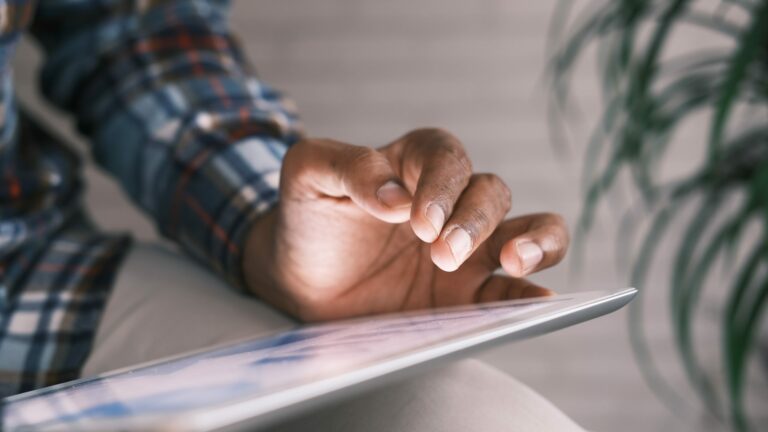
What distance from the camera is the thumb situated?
483 mm

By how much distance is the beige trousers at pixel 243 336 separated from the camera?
431 mm

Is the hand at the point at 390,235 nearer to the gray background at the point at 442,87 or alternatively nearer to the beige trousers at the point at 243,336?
the beige trousers at the point at 243,336

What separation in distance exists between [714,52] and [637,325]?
1.91ft

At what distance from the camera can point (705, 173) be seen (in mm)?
1014

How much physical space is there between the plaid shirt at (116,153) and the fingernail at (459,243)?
27cm

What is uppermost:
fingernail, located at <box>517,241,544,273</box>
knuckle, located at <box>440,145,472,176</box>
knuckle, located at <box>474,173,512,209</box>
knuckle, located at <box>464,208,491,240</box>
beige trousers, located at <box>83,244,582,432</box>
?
knuckle, located at <box>440,145,472,176</box>

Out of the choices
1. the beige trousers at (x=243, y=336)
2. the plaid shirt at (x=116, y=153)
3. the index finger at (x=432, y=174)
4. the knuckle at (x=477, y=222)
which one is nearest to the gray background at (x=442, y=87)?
the plaid shirt at (x=116, y=153)

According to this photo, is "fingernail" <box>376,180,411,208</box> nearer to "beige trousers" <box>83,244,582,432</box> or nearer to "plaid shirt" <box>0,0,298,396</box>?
"beige trousers" <box>83,244,582,432</box>

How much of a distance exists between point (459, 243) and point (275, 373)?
0.20 metres

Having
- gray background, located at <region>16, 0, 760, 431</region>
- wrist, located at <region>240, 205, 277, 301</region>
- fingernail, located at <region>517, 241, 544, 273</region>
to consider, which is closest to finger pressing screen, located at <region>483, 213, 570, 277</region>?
fingernail, located at <region>517, 241, 544, 273</region>

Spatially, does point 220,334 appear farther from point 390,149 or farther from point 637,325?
point 637,325

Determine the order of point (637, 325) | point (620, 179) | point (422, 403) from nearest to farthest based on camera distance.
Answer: point (422, 403) → point (637, 325) → point (620, 179)

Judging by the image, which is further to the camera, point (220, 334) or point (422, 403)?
point (220, 334)

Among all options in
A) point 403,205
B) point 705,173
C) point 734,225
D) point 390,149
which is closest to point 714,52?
point 705,173
